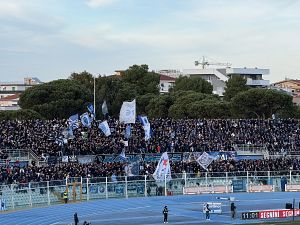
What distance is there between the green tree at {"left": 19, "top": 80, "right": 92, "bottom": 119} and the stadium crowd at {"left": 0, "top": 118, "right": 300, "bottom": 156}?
26.8 metres

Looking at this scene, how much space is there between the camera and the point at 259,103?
90812mm

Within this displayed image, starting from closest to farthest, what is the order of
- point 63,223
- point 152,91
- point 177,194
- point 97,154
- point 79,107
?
point 63,223, point 177,194, point 97,154, point 79,107, point 152,91

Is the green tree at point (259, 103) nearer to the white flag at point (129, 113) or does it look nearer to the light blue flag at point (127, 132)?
the white flag at point (129, 113)

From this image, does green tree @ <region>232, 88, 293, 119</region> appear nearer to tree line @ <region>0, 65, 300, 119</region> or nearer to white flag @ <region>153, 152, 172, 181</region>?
tree line @ <region>0, 65, 300, 119</region>

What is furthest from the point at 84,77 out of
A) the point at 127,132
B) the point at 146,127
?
the point at 146,127

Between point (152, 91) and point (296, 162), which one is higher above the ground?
point (152, 91)

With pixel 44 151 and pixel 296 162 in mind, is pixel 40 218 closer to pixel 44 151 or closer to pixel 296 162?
pixel 44 151

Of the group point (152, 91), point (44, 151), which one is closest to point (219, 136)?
point (44, 151)

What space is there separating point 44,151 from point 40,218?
15799 millimetres

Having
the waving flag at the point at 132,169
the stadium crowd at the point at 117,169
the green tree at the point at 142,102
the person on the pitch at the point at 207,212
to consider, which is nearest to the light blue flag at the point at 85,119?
the stadium crowd at the point at 117,169

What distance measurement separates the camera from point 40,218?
3994cm

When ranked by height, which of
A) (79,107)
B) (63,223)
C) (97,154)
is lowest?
(63,223)

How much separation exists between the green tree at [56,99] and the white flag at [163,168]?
4109cm

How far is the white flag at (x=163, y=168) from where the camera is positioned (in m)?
48.8
